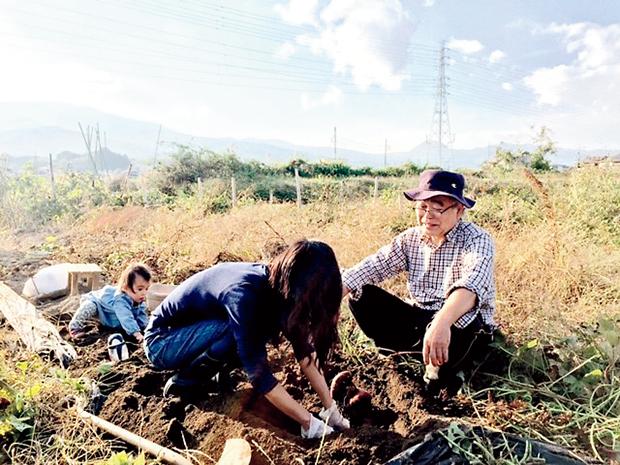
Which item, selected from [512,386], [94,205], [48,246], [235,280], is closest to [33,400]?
[235,280]

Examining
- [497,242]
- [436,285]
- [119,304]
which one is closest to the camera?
[436,285]

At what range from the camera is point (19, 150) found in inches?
6649

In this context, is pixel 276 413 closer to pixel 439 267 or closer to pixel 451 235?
pixel 439 267

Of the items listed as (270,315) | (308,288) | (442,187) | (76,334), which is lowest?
(76,334)

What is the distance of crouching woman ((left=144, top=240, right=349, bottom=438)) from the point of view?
184cm

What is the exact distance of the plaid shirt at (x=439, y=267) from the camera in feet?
7.61

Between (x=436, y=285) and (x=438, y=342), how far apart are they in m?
0.65

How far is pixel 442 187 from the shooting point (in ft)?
7.91

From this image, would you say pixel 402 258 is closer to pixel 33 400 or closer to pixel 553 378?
pixel 553 378

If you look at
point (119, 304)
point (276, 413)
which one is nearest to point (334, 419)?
point (276, 413)

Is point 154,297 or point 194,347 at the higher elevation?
point 194,347

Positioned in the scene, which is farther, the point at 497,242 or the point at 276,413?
the point at 497,242

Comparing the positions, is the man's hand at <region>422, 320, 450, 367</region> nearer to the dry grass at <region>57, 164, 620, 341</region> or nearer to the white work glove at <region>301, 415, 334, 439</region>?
the white work glove at <region>301, 415, 334, 439</region>

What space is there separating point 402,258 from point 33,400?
1.99 metres
